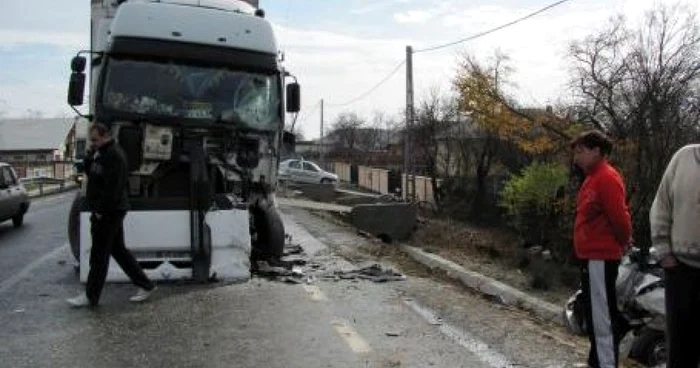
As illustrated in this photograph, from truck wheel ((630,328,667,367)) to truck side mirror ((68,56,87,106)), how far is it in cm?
804

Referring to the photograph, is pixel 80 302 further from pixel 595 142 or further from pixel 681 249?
pixel 681 249

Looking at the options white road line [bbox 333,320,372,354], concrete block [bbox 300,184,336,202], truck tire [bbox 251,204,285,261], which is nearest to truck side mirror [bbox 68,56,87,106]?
truck tire [bbox 251,204,285,261]

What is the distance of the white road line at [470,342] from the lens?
6625 millimetres

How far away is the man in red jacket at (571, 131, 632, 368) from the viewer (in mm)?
5836

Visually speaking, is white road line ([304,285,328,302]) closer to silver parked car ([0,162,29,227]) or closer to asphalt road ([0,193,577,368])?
asphalt road ([0,193,577,368])

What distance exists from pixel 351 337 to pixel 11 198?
47.5ft

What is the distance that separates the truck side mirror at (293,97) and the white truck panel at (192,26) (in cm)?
66

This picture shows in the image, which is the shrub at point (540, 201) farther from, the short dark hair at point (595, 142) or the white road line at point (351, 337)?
the short dark hair at point (595, 142)

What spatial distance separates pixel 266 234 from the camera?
37.9ft

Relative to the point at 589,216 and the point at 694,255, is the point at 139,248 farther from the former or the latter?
the point at 694,255

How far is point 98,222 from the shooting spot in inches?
341

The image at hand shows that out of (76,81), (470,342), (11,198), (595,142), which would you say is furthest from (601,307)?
(11,198)

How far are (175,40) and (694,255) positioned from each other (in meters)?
8.06

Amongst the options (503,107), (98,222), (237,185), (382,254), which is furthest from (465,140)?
(98,222)
